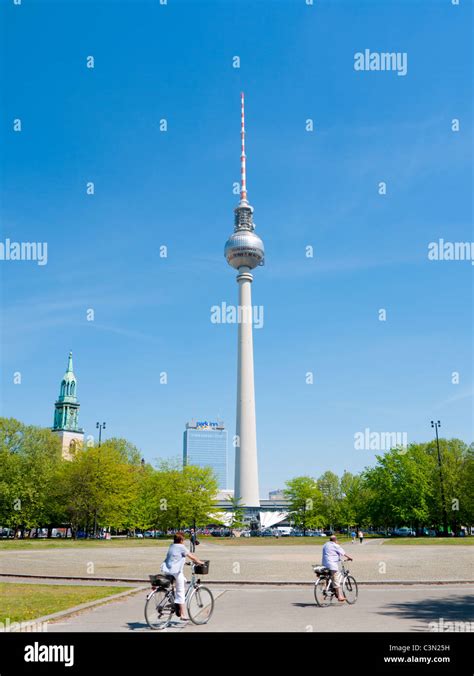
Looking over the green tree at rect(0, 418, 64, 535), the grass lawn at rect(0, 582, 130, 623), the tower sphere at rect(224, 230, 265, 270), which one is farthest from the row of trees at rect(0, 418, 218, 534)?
the tower sphere at rect(224, 230, 265, 270)

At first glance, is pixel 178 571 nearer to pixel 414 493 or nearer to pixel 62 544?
pixel 62 544

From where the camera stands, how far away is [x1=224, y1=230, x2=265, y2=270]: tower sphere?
128m

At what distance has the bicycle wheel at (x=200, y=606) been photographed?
11.7m

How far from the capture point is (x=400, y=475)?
72.2m

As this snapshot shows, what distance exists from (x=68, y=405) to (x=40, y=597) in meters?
143

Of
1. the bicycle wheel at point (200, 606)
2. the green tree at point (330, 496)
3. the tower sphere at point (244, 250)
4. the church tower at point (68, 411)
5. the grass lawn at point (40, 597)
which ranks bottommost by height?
the green tree at point (330, 496)

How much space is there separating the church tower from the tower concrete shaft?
5248 cm

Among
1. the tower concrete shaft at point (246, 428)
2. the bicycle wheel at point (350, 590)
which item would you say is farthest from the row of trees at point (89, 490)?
the bicycle wheel at point (350, 590)

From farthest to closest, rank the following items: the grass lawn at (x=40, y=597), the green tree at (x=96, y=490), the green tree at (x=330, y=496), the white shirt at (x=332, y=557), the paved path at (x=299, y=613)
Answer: the green tree at (x=330, y=496) → the green tree at (x=96, y=490) → the white shirt at (x=332, y=557) → the grass lawn at (x=40, y=597) → the paved path at (x=299, y=613)

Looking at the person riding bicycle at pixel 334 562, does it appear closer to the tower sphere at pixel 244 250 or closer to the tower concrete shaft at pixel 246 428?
the tower concrete shaft at pixel 246 428

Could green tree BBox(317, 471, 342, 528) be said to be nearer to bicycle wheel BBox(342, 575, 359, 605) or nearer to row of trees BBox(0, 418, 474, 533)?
row of trees BBox(0, 418, 474, 533)
